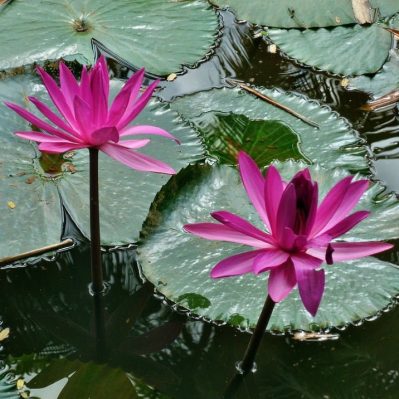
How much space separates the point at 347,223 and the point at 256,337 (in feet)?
1.04

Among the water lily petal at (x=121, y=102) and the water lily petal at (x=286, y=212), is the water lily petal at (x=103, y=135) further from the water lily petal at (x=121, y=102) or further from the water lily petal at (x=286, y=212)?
the water lily petal at (x=286, y=212)

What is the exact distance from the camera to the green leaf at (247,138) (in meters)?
1.98

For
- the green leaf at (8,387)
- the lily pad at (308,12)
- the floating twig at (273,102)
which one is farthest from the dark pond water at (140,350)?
the lily pad at (308,12)

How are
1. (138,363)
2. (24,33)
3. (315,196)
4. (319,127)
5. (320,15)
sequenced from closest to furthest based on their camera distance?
(315,196) → (138,363) → (319,127) → (24,33) → (320,15)

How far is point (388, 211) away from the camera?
1774 mm

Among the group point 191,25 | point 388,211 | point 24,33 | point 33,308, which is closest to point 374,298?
point 388,211

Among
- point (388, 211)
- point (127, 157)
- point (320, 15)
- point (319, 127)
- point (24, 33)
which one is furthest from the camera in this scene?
point (320, 15)

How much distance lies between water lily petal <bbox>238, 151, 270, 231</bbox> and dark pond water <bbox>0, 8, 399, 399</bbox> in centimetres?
43

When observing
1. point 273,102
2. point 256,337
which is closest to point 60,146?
point 256,337

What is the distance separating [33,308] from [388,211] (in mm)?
924

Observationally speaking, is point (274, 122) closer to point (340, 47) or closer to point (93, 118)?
point (340, 47)

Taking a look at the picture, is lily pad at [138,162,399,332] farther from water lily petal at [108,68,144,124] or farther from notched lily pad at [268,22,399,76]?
notched lily pad at [268,22,399,76]

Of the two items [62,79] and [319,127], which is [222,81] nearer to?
[319,127]

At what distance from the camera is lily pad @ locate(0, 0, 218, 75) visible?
7.50 ft
